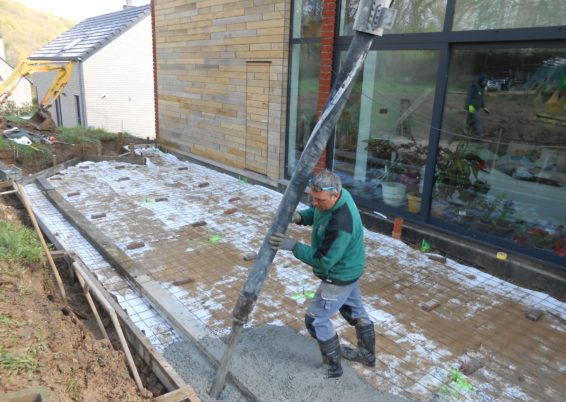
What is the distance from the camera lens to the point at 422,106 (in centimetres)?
639

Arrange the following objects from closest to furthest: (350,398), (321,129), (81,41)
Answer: (321,129) → (350,398) → (81,41)

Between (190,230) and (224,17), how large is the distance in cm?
538

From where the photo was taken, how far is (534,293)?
5.19 m

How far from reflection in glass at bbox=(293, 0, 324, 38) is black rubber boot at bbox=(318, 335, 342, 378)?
597cm

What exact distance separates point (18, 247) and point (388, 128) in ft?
17.7

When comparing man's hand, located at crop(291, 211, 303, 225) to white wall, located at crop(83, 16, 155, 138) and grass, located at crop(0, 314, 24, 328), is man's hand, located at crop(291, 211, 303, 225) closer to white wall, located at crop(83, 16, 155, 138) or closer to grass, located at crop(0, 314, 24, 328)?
grass, located at crop(0, 314, 24, 328)

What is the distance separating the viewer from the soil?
2.74 m

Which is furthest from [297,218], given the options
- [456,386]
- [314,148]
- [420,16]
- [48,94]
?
[48,94]

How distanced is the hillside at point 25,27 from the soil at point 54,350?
77.2 metres

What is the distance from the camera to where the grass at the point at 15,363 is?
274 cm

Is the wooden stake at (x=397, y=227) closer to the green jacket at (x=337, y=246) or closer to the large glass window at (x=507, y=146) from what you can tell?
the large glass window at (x=507, y=146)

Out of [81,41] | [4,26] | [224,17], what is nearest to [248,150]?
[224,17]

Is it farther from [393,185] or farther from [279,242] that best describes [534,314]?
[279,242]

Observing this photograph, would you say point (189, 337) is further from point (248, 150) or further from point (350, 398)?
point (248, 150)
